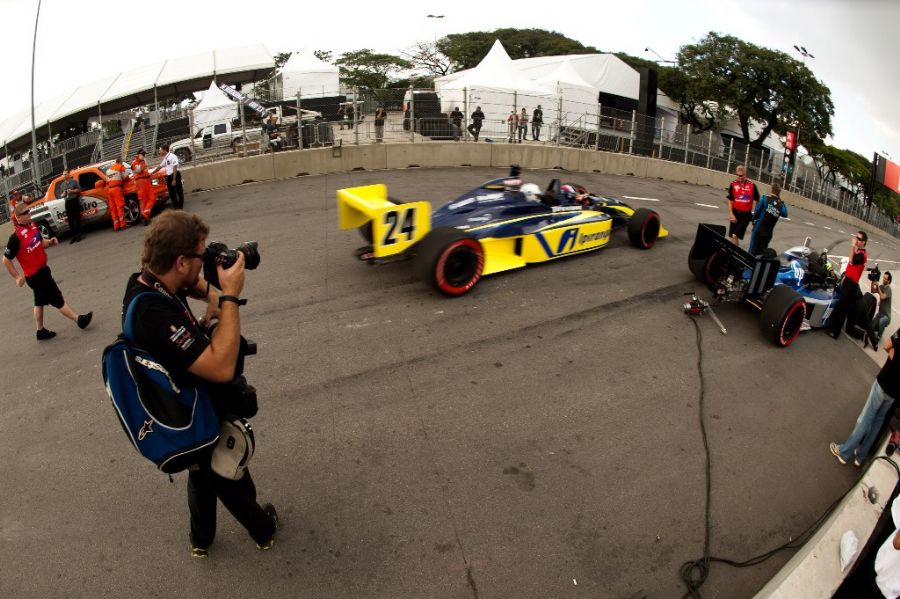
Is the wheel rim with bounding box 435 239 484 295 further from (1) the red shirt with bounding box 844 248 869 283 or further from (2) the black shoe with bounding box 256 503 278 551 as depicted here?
(1) the red shirt with bounding box 844 248 869 283

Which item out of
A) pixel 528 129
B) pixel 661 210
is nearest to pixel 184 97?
pixel 528 129

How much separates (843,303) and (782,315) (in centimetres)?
150

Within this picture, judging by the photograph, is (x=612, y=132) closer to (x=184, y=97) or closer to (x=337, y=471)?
(x=337, y=471)

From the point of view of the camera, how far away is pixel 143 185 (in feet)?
36.1

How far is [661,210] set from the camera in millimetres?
12961

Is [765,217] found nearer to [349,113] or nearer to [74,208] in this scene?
[349,113]

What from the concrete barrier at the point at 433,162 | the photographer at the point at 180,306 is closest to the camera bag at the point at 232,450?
the photographer at the point at 180,306

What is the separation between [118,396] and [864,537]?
420cm

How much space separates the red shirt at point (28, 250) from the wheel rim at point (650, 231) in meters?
8.19

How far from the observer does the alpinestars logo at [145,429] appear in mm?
2559

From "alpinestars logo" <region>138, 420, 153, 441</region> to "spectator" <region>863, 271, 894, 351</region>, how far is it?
8.01 meters

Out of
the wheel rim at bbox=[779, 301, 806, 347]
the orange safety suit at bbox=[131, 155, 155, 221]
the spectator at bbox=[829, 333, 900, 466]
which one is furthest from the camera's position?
the orange safety suit at bbox=[131, 155, 155, 221]

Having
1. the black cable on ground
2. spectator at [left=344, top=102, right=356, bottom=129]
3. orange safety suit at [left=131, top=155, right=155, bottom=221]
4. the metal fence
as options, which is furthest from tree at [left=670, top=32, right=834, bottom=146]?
the black cable on ground

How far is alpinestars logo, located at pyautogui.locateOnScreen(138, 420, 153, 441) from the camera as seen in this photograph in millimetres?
2559
